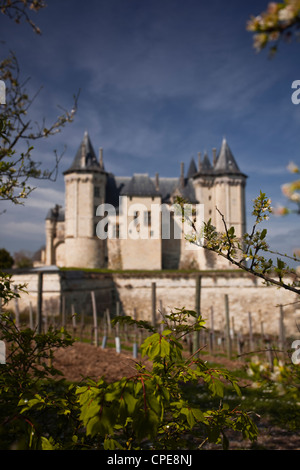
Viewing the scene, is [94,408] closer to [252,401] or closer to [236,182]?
[252,401]

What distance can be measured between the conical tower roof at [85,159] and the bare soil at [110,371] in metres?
29.0

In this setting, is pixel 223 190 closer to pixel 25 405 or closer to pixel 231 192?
pixel 231 192

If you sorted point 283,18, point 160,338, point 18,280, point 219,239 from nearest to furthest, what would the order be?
1. point 283,18
2. point 160,338
3. point 219,239
4. point 18,280

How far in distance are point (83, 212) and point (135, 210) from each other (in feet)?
20.3

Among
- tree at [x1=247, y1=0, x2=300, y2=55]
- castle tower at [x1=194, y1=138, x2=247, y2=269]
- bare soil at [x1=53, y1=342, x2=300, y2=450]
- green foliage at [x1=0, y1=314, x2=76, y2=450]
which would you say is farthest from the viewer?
castle tower at [x1=194, y1=138, x2=247, y2=269]

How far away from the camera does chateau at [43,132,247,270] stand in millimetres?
38438

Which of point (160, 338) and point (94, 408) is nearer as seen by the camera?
point (94, 408)

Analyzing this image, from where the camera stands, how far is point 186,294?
28.8m

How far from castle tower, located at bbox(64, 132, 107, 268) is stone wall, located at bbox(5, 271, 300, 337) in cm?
907

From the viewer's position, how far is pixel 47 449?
1618 millimetres

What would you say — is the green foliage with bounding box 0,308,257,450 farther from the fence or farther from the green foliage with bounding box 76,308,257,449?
the fence

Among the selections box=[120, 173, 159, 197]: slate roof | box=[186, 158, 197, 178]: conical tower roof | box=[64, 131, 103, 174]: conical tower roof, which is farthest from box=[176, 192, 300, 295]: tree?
box=[186, 158, 197, 178]: conical tower roof
